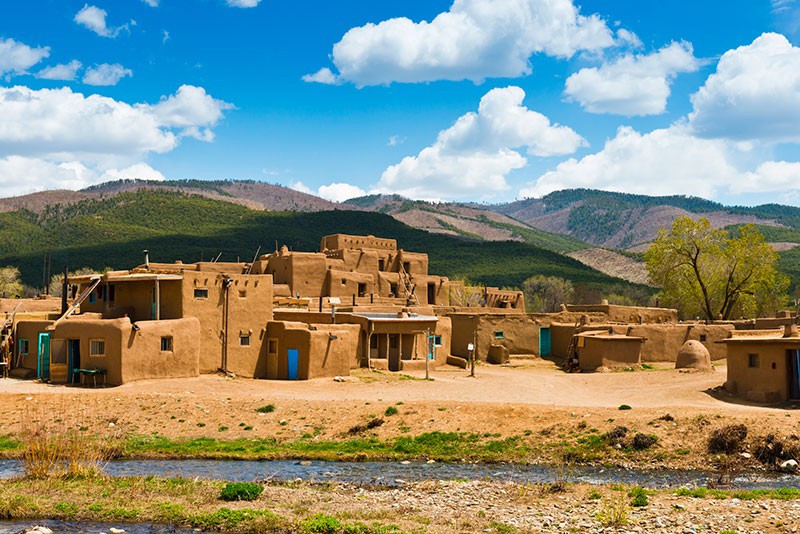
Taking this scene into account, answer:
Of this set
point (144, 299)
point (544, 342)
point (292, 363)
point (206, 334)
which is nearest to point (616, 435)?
point (292, 363)

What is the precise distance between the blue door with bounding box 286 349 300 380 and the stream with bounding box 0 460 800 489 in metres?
12.6

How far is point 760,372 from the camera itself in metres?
33.0

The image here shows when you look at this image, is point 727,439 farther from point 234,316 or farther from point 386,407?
point 234,316

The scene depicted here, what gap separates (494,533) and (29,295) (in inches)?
3247

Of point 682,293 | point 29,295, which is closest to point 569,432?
point 682,293

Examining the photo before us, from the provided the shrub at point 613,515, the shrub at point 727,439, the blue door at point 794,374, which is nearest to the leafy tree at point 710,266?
the blue door at point 794,374

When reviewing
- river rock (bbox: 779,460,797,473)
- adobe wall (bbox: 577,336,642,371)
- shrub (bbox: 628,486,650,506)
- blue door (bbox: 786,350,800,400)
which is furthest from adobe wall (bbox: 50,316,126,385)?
blue door (bbox: 786,350,800,400)

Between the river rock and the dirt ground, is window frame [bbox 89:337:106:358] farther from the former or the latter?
the river rock

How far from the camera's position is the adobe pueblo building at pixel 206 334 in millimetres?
34562

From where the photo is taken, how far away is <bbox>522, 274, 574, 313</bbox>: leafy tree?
309 feet

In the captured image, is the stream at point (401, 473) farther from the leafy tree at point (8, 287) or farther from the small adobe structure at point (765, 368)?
the leafy tree at point (8, 287)

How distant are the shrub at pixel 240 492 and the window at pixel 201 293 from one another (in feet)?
59.0

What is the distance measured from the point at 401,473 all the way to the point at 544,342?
2864 centimetres

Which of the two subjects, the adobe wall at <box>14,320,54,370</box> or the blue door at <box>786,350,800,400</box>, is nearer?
the blue door at <box>786,350,800,400</box>
